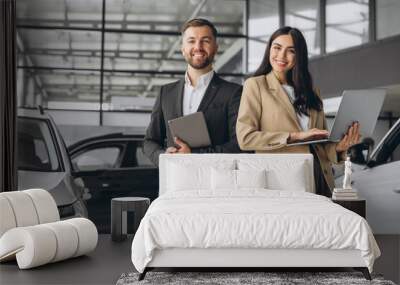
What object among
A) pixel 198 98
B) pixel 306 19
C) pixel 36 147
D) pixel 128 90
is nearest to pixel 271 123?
pixel 198 98

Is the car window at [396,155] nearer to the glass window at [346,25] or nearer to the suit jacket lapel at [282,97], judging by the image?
the suit jacket lapel at [282,97]

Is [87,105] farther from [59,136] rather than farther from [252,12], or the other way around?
[252,12]

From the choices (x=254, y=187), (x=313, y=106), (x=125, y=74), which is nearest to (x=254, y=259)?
(x=254, y=187)

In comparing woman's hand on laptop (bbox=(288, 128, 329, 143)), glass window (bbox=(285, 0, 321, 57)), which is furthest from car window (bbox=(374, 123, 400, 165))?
glass window (bbox=(285, 0, 321, 57))

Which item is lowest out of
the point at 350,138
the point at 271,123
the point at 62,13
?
the point at 350,138

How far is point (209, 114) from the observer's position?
638cm

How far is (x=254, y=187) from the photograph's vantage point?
5711 millimetres

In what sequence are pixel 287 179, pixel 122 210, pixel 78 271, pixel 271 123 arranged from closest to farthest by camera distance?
1. pixel 78 271
2. pixel 287 179
3. pixel 122 210
4. pixel 271 123

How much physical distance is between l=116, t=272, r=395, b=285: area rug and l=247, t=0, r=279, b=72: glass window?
9.15 feet

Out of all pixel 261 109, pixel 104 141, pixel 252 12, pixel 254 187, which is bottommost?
pixel 254 187

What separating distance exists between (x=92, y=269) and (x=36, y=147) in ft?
7.27

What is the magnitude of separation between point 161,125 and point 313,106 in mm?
1764

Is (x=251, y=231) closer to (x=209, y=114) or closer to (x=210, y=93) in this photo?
(x=209, y=114)

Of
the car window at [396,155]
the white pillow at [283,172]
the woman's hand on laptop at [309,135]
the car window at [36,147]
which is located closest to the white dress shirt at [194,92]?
the white pillow at [283,172]
